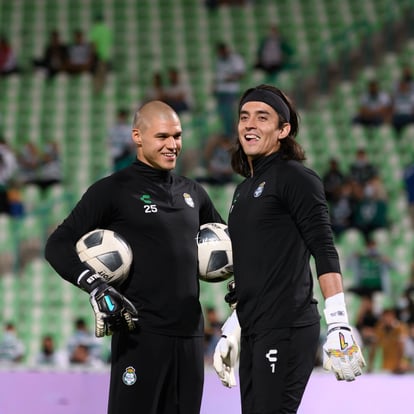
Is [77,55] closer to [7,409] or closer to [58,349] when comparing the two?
[58,349]

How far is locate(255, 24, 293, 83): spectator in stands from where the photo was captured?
54.2ft

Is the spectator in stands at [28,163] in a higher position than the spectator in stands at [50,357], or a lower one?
higher

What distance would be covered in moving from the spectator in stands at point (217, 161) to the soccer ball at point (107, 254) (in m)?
7.95

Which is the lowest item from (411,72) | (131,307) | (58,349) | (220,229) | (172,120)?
(58,349)

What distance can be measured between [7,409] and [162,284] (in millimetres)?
1249

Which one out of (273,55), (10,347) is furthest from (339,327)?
(273,55)

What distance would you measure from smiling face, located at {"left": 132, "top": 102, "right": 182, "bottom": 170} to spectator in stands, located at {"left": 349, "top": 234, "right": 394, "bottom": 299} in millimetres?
7167

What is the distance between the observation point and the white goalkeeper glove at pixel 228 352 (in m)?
5.00

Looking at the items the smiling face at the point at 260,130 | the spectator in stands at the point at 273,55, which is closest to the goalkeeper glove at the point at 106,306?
the smiling face at the point at 260,130

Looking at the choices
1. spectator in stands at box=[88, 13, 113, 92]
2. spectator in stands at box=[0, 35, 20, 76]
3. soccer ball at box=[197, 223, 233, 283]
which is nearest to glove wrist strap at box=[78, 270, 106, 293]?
soccer ball at box=[197, 223, 233, 283]

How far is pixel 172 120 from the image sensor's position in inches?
211

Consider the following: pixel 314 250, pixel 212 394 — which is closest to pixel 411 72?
pixel 212 394

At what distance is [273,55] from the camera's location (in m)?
16.6

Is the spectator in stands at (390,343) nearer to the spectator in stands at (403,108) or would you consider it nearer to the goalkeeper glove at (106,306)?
the spectator in stands at (403,108)
